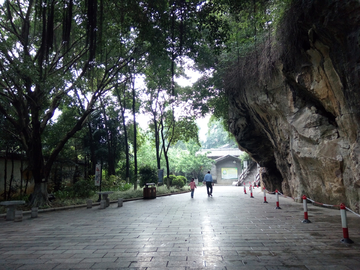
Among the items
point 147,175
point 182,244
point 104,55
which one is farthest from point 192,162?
point 182,244

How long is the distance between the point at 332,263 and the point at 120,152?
854 inches

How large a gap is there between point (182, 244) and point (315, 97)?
784cm

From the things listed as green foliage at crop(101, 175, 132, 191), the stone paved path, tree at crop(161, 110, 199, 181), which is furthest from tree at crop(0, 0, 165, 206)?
tree at crop(161, 110, 199, 181)

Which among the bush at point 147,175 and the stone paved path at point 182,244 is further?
the bush at point 147,175

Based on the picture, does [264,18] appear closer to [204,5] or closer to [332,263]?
[204,5]

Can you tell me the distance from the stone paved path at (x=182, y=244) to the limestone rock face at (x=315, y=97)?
231 centimetres

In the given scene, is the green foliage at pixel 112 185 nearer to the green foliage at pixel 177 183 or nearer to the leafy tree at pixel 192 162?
the green foliage at pixel 177 183

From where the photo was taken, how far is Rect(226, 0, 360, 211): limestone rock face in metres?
7.19

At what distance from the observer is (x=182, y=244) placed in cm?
539

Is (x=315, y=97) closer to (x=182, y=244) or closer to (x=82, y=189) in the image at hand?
(x=182, y=244)

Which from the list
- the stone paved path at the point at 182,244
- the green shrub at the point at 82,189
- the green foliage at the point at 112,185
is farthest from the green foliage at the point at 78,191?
the stone paved path at the point at 182,244

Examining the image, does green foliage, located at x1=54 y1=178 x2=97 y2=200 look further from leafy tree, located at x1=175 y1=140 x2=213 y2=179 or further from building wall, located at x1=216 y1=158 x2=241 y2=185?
building wall, located at x1=216 y1=158 x2=241 y2=185

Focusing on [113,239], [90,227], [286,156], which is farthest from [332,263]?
[286,156]

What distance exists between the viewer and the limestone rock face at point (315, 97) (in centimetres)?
719
